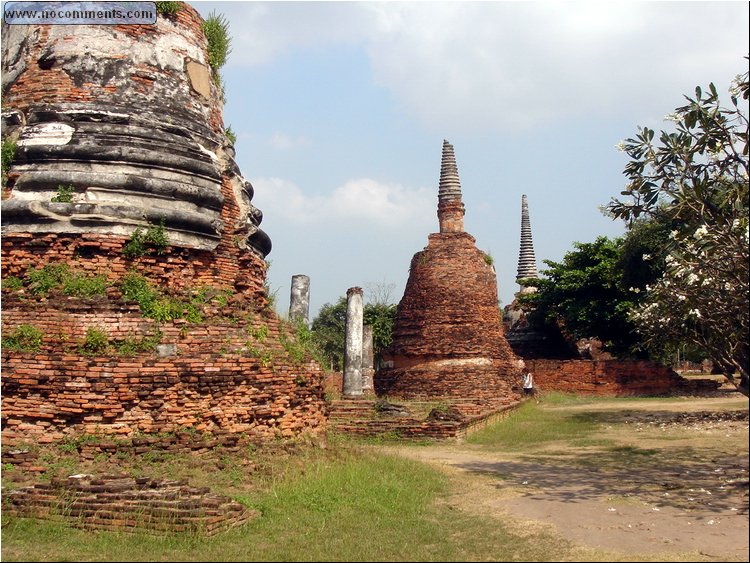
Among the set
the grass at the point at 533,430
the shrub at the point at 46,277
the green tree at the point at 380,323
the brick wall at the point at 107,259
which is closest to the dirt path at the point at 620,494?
the grass at the point at 533,430

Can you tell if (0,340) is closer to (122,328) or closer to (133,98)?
(122,328)

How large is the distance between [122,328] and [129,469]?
1.34 meters

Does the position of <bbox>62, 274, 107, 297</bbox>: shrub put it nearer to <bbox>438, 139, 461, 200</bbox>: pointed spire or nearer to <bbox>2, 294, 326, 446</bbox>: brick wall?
<bbox>2, 294, 326, 446</bbox>: brick wall

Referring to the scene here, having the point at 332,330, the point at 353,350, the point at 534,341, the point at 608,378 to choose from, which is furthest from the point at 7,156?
the point at 332,330

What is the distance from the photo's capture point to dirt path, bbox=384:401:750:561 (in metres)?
5.33

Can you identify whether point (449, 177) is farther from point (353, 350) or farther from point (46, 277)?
point (46, 277)

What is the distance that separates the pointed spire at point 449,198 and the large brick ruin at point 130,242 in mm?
13088

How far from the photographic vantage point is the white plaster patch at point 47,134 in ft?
26.1

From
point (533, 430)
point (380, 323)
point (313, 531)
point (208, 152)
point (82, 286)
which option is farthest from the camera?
point (380, 323)

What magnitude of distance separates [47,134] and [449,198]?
51.0 feet

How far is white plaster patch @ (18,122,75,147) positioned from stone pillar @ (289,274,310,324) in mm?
7304

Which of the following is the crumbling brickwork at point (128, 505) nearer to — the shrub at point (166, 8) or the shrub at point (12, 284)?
the shrub at point (12, 284)

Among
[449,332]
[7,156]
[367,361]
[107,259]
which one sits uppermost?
[7,156]

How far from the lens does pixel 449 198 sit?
2247cm
